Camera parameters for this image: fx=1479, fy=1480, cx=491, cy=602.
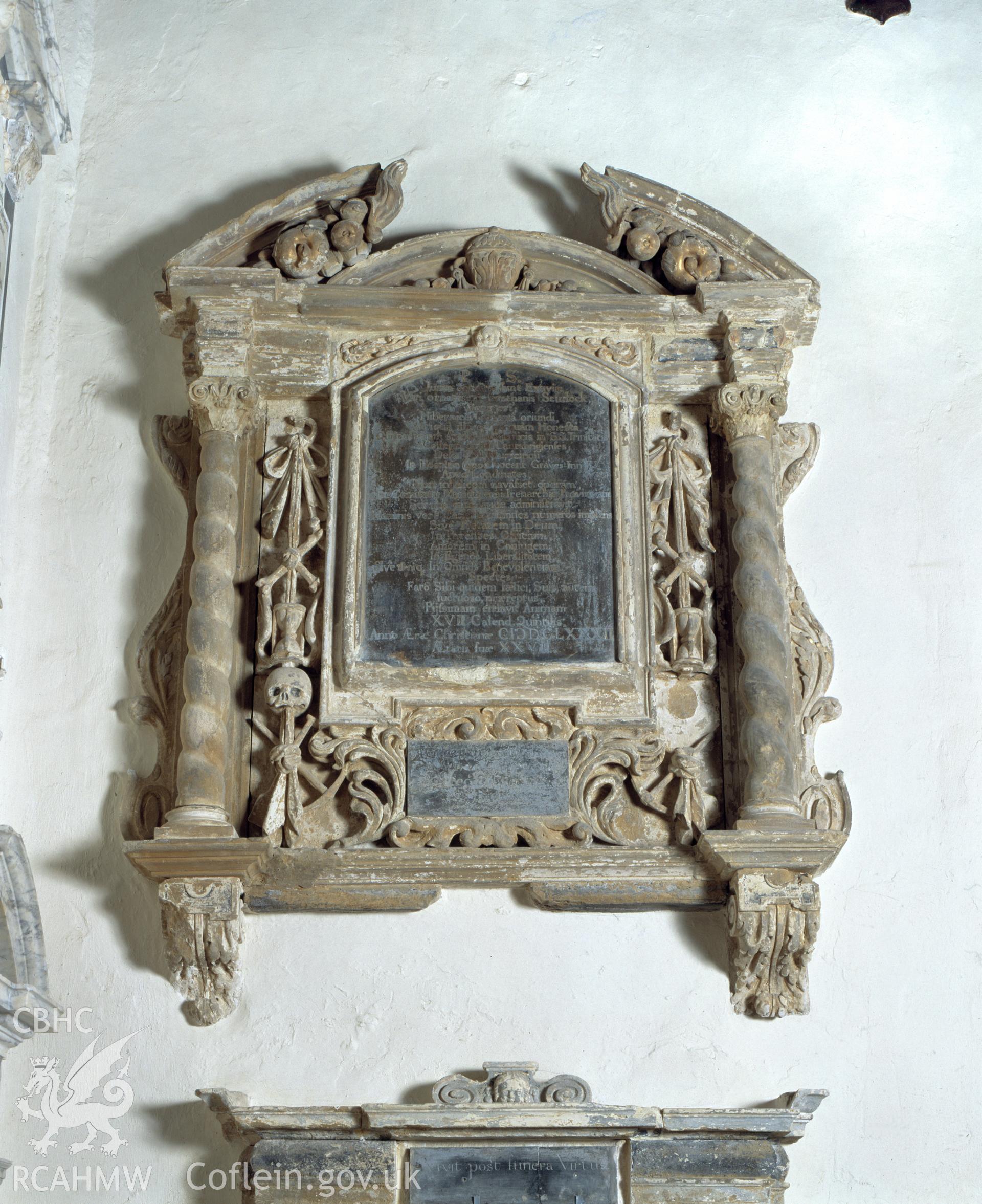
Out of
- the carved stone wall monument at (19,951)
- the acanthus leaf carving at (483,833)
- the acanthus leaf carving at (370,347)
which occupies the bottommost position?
the carved stone wall monument at (19,951)

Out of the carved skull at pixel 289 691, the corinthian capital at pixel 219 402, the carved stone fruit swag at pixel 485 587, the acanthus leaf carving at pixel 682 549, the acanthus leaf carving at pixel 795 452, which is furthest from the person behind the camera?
the acanthus leaf carving at pixel 795 452

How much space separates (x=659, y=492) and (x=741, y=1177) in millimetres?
2293

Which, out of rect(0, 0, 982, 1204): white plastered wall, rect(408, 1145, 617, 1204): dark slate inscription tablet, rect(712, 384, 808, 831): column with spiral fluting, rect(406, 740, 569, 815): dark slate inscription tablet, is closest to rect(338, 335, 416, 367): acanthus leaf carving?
rect(0, 0, 982, 1204): white plastered wall

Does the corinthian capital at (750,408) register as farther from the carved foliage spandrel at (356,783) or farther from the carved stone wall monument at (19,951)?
the carved stone wall monument at (19,951)

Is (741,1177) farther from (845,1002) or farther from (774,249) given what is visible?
(774,249)

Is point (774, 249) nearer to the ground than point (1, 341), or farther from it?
farther from it

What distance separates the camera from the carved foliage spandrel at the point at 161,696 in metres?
4.92

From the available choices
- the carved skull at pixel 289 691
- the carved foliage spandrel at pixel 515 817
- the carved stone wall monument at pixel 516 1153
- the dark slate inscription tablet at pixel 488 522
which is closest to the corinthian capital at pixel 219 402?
the dark slate inscription tablet at pixel 488 522

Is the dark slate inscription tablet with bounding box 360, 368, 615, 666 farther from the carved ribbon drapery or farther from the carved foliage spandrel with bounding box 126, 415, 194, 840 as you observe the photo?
the carved foliage spandrel with bounding box 126, 415, 194, 840

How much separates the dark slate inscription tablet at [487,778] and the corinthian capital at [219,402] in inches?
52.4

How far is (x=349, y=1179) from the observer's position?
4.36 meters

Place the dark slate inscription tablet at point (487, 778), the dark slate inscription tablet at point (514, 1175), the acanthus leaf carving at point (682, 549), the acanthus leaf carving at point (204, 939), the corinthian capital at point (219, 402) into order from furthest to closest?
the corinthian capital at point (219, 402), the acanthus leaf carving at point (682, 549), the dark slate inscription tablet at point (487, 778), the acanthus leaf carving at point (204, 939), the dark slate inscription tablet at point (514, 1175)

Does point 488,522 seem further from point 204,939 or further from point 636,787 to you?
point 204,939

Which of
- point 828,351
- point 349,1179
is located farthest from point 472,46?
point 349,1179
